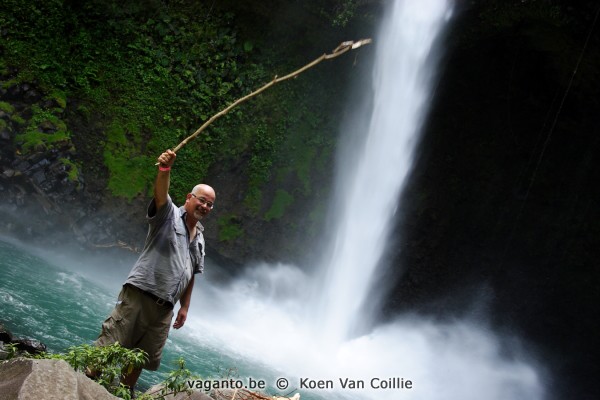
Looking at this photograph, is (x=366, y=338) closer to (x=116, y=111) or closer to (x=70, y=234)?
(x=70, y=234)

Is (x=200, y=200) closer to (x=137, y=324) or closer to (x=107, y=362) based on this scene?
(x=137, y=324)

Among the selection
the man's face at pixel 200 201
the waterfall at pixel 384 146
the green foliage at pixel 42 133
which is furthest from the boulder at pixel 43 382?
the waterfall at pixel 384 146

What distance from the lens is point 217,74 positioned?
11.1 m

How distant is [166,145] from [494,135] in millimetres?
7807

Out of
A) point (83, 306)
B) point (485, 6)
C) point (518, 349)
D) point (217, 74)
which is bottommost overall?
point (83, 306)

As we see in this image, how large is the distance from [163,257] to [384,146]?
8.97 m

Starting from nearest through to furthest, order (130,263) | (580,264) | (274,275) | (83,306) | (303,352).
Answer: (83,306) < (303,352) < (130,263) < (274,275) < (580,264)

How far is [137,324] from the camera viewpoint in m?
3.21

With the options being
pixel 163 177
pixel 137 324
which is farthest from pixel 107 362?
pixel 163 177

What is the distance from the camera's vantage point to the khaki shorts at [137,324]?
3107 millimetres

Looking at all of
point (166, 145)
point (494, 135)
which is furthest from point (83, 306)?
point (494, 135)

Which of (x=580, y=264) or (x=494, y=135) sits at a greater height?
(x=494, y=135)

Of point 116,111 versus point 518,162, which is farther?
point 518,162

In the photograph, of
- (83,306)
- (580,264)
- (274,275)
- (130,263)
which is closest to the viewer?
(83,306)
